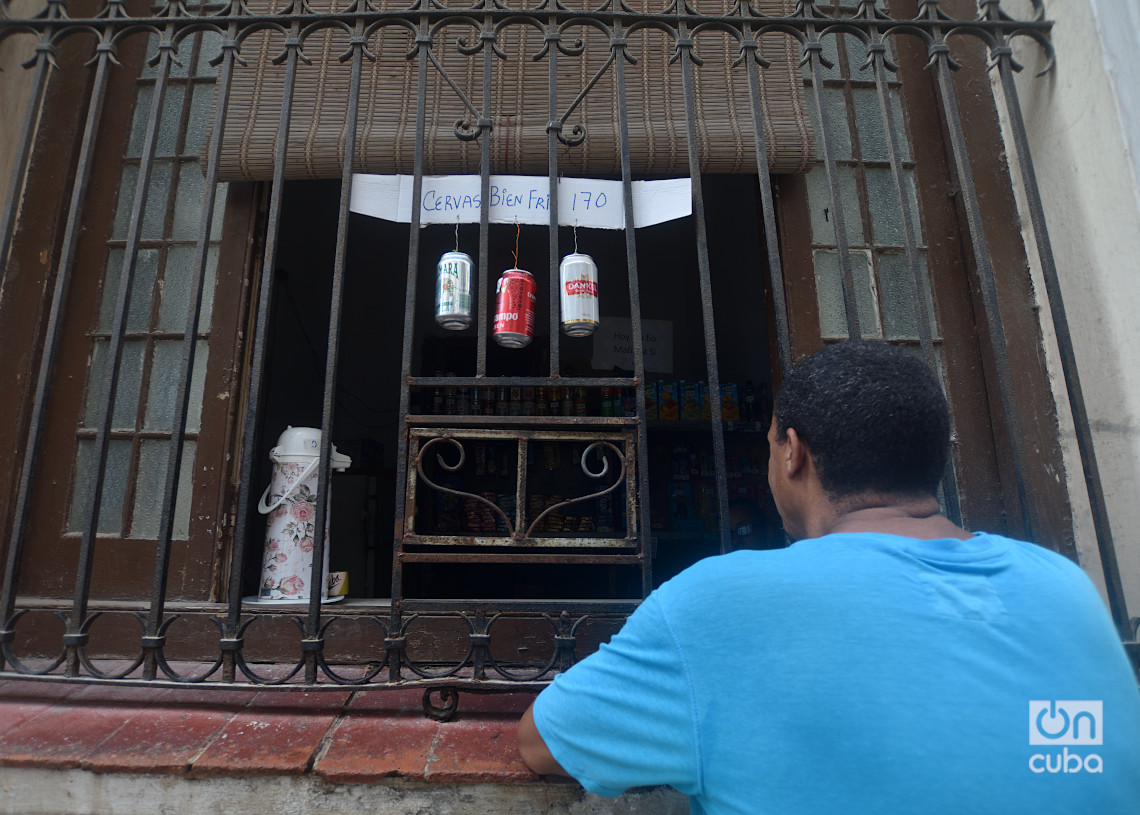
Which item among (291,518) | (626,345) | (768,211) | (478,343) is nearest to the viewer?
(478,343)

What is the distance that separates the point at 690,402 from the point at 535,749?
3.52m

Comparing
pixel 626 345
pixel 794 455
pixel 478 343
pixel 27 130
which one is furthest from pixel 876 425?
pixel 626 345

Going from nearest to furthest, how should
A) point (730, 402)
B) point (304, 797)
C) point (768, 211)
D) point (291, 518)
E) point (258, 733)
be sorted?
point (304, 797) < point (258, 733) < point (768, 211) < point (291, 518) < point (730, 402)

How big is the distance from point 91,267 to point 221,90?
968 mm

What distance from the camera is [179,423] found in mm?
1630

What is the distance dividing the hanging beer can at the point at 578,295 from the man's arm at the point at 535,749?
1.07 meters

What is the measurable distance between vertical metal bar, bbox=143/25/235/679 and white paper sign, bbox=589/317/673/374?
11.3 feet

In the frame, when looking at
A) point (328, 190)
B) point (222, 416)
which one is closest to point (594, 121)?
point (222, 416)

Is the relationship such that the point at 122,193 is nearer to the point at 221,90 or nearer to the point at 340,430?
the point at 221,90

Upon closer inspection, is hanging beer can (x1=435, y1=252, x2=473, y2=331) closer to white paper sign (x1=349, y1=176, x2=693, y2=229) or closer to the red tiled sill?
white paper sign (x1=349, y1=176, x2=693, y2=229)

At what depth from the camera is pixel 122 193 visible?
92.9 inches

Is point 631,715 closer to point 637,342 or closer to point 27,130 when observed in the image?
point 637,342

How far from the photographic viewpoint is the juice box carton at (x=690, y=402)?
4.36 meters

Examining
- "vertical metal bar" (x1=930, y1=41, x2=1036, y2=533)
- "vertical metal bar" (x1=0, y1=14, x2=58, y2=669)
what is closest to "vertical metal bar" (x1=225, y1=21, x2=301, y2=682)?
"vertical metal bar" (x1=0, y1=14, x2=58, y2=669)
